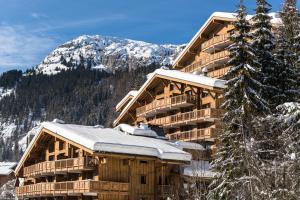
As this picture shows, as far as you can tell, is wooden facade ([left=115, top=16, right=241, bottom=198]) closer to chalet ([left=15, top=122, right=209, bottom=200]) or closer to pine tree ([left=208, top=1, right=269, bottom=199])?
chalet ([left=15, top=122, right=209, bottom=200])

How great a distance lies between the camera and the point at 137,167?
39.1 metres

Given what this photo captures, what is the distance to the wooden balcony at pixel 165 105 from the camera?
45.7 metres

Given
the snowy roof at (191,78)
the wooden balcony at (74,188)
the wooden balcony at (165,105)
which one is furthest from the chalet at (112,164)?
the snowy roof at (191,78)

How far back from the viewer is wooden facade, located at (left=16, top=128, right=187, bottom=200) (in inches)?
1454

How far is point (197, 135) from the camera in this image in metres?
43.7

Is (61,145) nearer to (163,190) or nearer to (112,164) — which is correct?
(112,164)

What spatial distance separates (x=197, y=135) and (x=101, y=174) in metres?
9.72

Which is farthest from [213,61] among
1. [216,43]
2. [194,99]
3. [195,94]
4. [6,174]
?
[6,174]

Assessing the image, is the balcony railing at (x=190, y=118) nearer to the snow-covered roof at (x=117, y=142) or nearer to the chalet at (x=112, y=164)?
the chalet at (x=112, y=164)

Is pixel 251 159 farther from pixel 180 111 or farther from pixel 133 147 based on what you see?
pixel 180 111

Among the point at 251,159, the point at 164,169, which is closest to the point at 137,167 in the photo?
the point at 164,169

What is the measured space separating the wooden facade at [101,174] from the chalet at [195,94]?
2307 millimetres

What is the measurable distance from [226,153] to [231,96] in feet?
11.9

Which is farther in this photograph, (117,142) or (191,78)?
(191,78)
